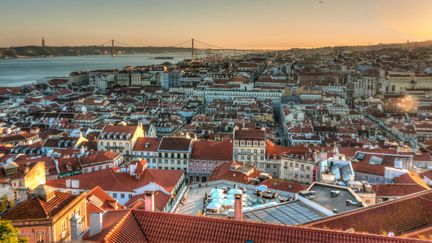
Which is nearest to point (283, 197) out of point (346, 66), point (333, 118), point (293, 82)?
point (333, 118)

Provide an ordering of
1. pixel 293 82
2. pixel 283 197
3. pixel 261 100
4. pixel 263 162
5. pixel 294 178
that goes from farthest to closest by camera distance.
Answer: pixel 293 82 < pixel 261 100 < pixel 263 162 < pixel 294 178 < pixel 283 197

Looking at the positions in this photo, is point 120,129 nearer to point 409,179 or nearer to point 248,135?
point 248,135

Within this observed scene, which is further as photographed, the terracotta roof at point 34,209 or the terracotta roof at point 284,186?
the terracotta roof at point 284,186

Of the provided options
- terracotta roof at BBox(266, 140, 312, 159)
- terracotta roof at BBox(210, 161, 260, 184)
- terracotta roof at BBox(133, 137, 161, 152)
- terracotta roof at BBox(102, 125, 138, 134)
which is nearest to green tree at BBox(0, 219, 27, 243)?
terracotta roof at BBox(210, 161, 260, 184)

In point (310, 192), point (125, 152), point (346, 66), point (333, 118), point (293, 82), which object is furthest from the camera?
point (346, 66)

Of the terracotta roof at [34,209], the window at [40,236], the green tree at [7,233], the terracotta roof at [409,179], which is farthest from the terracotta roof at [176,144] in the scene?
the green tree at [7,233]

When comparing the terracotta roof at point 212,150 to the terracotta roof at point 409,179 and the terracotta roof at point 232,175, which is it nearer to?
the terracotta roof at point 232,175

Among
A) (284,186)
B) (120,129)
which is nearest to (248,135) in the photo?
(120,129)

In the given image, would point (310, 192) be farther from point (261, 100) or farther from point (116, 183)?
point (261, 100)
